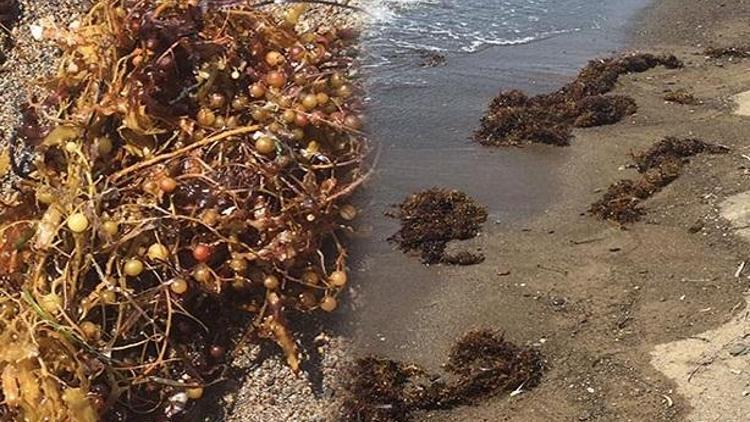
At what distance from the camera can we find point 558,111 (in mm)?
5062

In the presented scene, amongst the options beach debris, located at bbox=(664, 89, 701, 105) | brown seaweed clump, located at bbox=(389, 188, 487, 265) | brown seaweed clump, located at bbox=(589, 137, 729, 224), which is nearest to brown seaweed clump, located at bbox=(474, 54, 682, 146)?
beach debris, located at bbox=(664, 89, 701, 105)

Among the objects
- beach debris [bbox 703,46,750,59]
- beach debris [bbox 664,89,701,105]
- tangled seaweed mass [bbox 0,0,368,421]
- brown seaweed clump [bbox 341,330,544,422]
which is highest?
tangled seaweed mass [bbox 0,0,368,421]

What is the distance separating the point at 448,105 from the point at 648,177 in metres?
1.28

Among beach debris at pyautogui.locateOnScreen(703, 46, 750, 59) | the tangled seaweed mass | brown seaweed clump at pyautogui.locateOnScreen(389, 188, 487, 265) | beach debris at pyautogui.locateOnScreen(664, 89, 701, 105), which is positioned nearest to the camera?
the tangled seaweed mass

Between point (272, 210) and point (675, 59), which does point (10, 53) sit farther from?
point (675, 59)

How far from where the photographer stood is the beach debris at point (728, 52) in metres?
6.26

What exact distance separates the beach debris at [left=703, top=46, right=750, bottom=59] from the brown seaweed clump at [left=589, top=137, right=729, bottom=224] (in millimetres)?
2050

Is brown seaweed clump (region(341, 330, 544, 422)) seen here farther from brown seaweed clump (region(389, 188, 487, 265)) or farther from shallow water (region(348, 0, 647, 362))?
brown seaweed clump (region(389, 188, 487, 265))

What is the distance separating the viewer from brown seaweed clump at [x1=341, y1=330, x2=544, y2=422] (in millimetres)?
2658

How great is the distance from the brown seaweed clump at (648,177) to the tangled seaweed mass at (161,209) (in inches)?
66.5

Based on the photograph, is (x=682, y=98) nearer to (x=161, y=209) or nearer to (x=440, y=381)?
(x=440, y=381)

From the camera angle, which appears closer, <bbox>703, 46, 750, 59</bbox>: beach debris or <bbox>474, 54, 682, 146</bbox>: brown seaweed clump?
<bbox>474, 54, 682, 146</bbox>: brown seaweed clump

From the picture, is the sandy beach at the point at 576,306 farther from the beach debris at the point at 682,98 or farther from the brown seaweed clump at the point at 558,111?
the beach debris at the point at 682,98

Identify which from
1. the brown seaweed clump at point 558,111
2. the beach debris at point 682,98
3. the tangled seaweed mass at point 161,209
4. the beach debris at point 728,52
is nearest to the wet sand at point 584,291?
the brown seaweed clump at point 558,111
